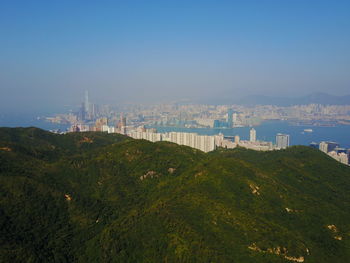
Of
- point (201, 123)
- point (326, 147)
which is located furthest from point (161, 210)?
point (201, 123)

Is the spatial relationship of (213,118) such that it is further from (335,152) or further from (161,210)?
(161,210)

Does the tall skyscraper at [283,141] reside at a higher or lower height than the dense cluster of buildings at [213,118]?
lower

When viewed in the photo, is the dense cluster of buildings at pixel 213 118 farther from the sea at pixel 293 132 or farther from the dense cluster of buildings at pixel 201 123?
the sea at pixel 293 132

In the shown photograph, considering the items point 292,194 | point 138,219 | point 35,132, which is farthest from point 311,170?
point 35,132

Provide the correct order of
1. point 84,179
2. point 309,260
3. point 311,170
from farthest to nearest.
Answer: point 311,170
point 84,179
point 309,260

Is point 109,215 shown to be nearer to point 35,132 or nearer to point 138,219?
point 138,219

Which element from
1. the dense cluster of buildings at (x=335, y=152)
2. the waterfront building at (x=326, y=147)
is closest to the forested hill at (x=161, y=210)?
the dense cluster of buildings at (x=335, y=152)

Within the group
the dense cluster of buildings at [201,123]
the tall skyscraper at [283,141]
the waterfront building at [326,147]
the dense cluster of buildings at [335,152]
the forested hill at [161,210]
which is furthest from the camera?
the tall skyscraper at [283,141]

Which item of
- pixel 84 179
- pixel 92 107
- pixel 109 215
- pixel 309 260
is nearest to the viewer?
pixel 309 260

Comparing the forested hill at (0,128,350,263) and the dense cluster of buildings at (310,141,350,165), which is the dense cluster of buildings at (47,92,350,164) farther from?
the forested hill at (0,128,350,263)
